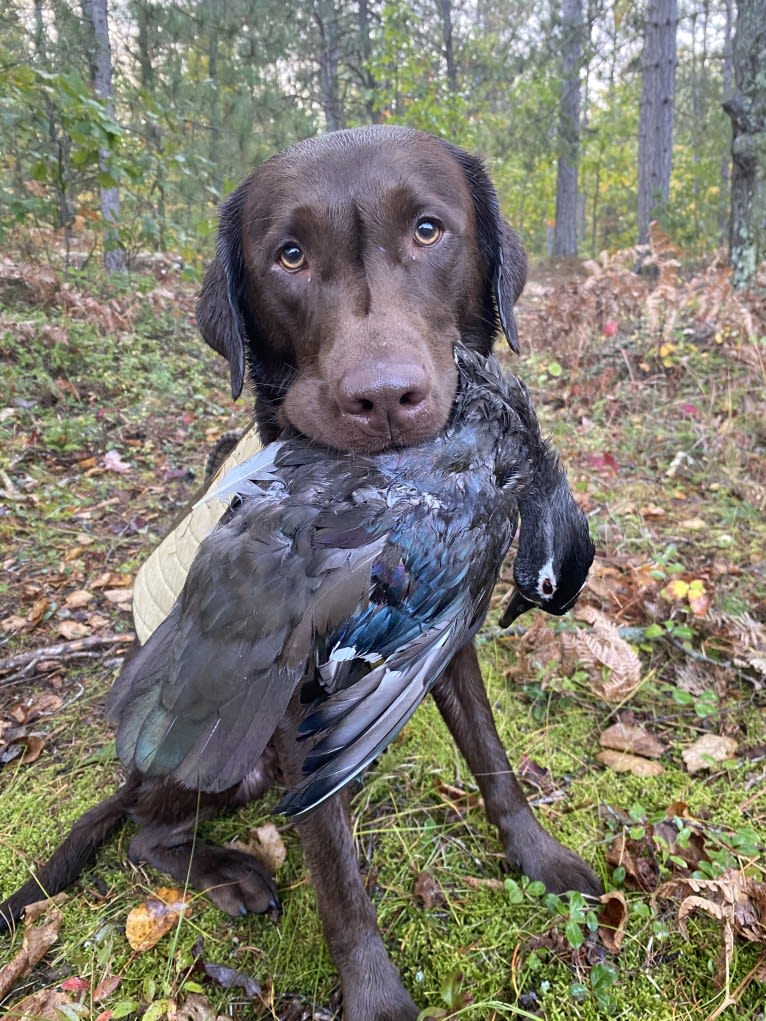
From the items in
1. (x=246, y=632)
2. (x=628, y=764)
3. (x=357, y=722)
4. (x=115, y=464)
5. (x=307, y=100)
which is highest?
(x=307, y=100)

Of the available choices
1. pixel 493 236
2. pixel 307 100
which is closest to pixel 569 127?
pixel 307 100

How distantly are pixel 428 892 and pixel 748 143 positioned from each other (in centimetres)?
625

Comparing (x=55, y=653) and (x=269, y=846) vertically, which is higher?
(x=55, y=653)

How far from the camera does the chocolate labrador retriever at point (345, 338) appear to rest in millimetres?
1620

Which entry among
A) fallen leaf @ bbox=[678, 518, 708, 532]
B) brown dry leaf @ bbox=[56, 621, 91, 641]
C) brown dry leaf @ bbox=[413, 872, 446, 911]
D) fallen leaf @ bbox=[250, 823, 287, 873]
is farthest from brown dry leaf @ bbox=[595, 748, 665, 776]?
brown dry leaf @ bbox=[56, 621, 91, 641]

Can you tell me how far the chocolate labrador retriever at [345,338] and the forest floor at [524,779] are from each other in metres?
0.12

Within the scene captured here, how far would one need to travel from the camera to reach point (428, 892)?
1857 mm

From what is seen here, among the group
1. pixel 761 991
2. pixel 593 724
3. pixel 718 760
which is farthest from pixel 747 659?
pixel 761 991

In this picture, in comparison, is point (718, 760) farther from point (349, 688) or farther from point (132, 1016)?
point (132, 1016)

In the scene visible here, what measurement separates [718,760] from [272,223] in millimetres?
2221

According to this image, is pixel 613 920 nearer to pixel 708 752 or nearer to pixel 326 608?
pixel 708 752

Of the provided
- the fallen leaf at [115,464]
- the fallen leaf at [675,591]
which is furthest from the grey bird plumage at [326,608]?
the fallen leaf at [115,464]

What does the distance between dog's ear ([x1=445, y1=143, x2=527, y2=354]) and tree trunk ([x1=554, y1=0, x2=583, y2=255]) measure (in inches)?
361

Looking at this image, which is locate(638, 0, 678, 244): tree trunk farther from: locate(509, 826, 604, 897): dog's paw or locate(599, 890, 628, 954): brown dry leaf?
locate(599, 890, 628, 954): brown dry leaf
